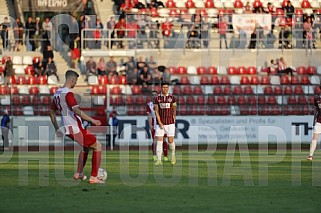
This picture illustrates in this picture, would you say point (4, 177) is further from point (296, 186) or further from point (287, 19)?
point (287, 19)

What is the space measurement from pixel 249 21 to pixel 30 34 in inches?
411

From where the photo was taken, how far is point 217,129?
126 feet

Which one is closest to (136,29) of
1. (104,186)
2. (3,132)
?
(3,132)

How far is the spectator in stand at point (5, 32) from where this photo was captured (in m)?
40.4

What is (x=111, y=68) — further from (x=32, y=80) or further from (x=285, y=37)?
(x=285, y=37)

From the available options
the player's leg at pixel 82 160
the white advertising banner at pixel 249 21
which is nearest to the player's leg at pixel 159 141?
the player's leg at pixel 82 160

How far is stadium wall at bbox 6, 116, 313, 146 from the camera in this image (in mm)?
37156

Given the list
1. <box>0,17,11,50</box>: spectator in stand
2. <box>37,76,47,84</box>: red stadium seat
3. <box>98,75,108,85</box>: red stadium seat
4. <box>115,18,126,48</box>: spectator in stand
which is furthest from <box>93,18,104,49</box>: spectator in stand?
<box>0,17,11,50</box>: spectator in stand

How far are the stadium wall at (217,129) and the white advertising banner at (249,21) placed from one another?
207 inches

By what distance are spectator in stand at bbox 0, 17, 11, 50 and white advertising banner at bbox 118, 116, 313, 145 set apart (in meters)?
7.12

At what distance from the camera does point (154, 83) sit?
39.1 meters

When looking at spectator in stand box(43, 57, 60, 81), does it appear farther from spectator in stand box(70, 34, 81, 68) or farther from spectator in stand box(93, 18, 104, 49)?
spectator in stand box(93, 18, 104, 49)

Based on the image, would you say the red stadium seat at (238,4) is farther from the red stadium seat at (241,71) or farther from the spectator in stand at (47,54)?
the spectator in stand at (47,54)

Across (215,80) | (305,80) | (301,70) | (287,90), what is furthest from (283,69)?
(215,80)
